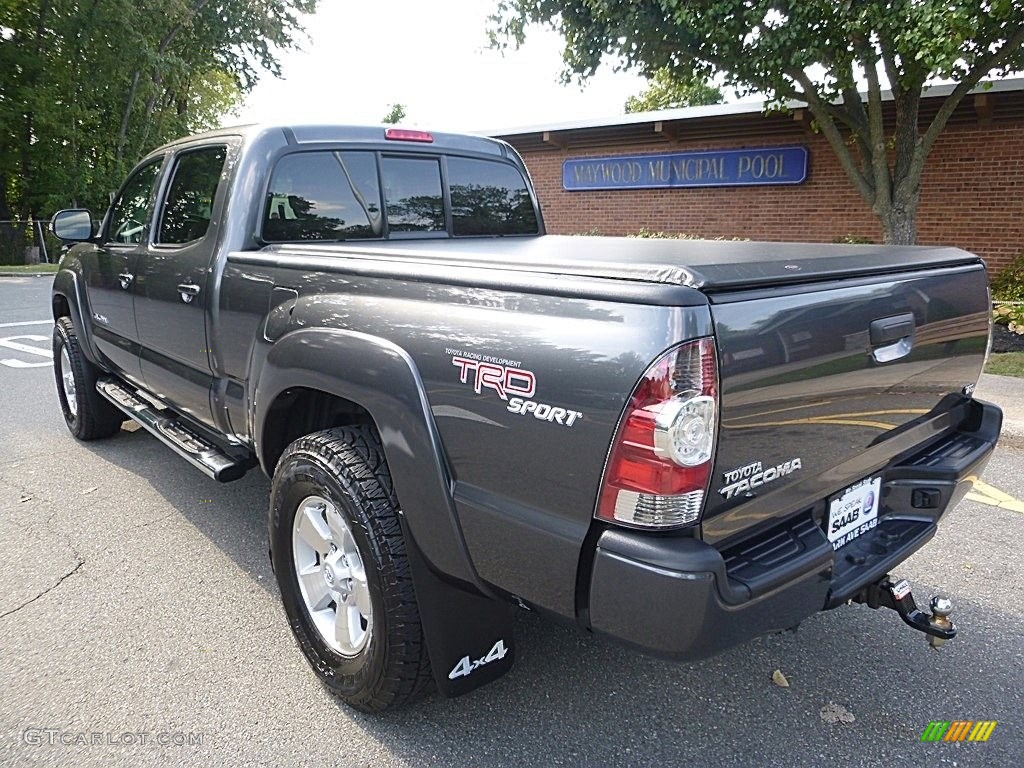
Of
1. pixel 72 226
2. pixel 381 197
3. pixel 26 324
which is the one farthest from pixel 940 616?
pixel 26 324

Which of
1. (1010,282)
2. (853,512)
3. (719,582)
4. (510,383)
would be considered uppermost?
(510,383)

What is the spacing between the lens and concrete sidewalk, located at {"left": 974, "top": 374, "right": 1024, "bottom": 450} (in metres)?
5.63

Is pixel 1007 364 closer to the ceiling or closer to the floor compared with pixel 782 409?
closer to the floor

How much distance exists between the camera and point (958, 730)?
243 cm

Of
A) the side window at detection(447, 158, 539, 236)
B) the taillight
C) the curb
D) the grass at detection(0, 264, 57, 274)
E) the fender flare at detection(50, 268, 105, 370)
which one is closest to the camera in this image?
the taillight

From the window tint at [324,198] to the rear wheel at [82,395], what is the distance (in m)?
2.60

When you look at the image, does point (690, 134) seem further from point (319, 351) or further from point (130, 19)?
point (130, 19)

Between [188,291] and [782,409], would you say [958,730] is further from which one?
[188,291]

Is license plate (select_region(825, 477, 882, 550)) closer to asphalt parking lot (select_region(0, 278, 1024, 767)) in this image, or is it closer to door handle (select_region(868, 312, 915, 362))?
door handle (select_region(868, 312, 915, 362))

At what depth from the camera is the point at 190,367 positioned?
3627 mm

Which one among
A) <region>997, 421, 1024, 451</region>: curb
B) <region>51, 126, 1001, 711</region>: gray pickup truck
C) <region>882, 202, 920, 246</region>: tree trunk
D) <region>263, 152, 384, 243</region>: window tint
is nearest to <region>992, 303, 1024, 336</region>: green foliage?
<region>882, 202, 920, 246</region>: tree trunk

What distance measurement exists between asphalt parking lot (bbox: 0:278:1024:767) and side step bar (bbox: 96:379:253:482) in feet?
1.66

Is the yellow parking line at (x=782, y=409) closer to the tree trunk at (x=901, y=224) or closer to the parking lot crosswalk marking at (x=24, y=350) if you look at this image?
the parking lot crosswalk marking at (x=24, y=350)

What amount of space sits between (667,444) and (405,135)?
268 cm
